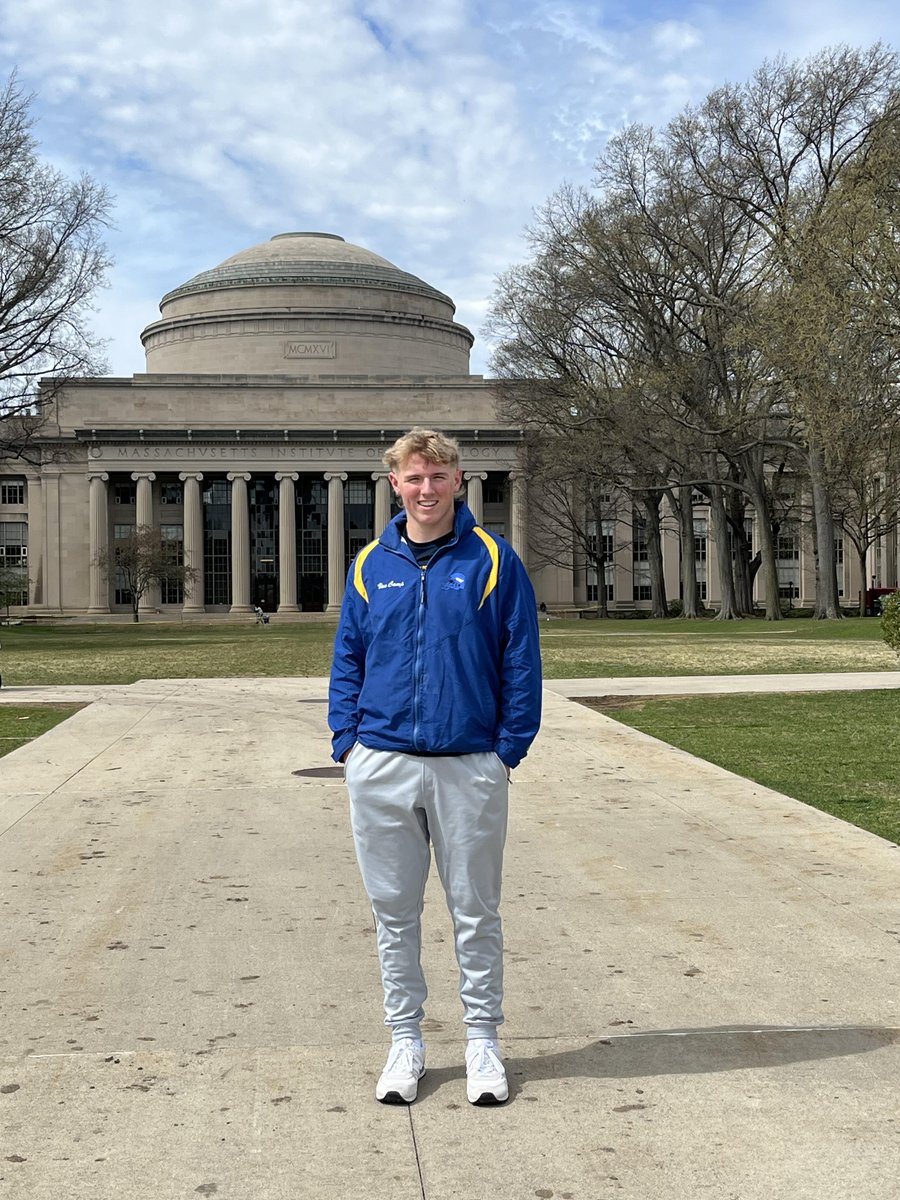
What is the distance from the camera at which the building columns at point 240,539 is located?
3656 inches

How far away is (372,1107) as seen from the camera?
4273 millimetres

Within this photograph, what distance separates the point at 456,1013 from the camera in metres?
5.29

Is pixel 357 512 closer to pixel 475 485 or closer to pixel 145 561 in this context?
pixel 475 485

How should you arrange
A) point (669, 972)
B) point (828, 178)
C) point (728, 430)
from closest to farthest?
1. point (669, 972)
2. point (828, 178)
3. point (728, 430)

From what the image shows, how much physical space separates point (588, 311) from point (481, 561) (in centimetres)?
4988

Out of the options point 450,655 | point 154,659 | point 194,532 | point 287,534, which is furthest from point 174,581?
point 450,655

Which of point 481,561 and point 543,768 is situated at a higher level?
point 481,561

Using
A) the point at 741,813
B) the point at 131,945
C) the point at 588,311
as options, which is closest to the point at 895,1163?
the point at 131,945

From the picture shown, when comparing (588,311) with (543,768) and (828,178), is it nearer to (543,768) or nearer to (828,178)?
(828,178)

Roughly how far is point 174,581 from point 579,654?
6321 cm

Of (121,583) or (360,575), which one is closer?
(360,575)

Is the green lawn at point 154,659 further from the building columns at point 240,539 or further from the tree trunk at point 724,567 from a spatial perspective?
the building columns at point 240,539

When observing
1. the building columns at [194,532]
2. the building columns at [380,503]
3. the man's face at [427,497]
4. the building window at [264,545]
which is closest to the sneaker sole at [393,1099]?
the man's face at [427,497]

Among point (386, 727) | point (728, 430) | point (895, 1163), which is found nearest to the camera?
point (895, 1163)
